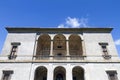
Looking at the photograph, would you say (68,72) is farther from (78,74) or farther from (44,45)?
(44,45)

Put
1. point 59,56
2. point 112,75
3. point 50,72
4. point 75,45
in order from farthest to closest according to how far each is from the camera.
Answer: point 75,45 < point 59,56 < point 50,72 < point 112,75

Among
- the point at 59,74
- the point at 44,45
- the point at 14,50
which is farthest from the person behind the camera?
the point at 44,45

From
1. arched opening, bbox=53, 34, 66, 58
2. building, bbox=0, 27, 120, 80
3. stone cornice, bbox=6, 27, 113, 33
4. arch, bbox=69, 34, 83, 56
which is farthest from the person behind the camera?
arched opening, bbox=53, 34, 66, 58

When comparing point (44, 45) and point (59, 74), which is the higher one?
point (44, 45)

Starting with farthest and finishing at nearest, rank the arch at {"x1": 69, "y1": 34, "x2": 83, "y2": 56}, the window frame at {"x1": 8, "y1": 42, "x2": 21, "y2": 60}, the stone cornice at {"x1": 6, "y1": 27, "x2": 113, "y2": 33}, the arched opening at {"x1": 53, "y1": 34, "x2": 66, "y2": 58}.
→ the arched opening at {"x1": 53, "y1": 34, "x2": 66, "y2": 58} < the arch at {"x1": 69, "y1": 34, "x2": 83, "y2": 56} < the stone cornice at {"x1": 6, "y1": 27, "x2": 113, "y2": 33} < the window frame at {"x1": 8, "y1": 42, "x2": 21, "y2": 60}

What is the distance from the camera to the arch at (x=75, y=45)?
88.4 ft

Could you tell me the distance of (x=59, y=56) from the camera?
2339cm

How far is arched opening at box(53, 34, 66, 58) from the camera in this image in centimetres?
2707

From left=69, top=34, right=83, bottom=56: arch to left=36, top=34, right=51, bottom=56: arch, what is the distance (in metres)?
3.86

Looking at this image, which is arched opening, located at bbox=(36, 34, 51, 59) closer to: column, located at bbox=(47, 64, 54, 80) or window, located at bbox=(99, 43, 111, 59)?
column, located at bbox=(47, 64, 54, 80)

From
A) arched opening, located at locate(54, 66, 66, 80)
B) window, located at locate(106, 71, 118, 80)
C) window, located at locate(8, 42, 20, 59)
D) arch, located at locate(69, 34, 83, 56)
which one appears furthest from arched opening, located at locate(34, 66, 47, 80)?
window, located at locate(106, 71, 118, 80)

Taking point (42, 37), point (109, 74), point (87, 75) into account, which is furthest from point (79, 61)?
point (42, 37)

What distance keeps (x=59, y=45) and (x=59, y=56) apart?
5.11m

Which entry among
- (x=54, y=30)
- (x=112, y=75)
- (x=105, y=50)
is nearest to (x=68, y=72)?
(x=112, y=75)
